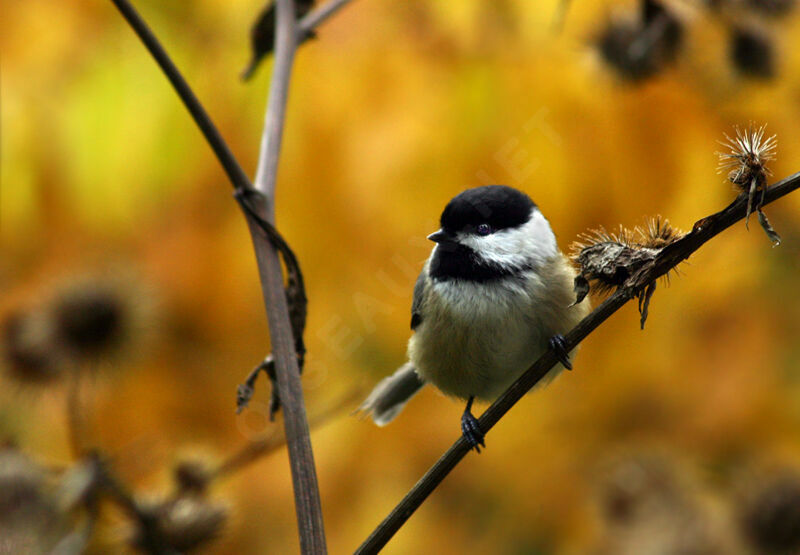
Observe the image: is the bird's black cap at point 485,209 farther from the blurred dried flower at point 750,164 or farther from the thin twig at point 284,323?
the blurred dried flower at point 750,164

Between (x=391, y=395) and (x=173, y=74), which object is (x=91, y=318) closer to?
(x=391, y=395)

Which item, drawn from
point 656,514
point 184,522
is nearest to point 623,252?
point 184,522

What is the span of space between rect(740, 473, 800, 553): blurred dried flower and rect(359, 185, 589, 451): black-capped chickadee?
83 centimetres

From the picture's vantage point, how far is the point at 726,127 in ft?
8.47

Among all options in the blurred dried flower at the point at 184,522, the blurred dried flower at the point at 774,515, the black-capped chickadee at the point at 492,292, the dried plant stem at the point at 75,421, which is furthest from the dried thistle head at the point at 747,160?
the blurred dried flower at the point at 774,515

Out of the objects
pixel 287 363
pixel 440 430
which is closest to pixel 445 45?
A: pixel 440 430

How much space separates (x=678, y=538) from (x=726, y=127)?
4.22ft

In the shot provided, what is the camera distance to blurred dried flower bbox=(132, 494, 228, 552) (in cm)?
137

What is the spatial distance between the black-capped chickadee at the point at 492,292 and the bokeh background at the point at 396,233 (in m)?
0.67

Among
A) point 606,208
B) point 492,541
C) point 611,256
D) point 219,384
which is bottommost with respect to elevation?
point 492,541

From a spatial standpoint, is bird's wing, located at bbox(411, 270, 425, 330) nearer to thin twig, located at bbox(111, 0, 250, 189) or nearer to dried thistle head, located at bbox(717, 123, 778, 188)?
thin twig, located at bbox(111, 0, 250, 189)

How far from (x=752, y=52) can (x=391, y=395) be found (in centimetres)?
136

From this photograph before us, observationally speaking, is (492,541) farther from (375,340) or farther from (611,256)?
(611,256)

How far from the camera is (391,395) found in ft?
7.53
